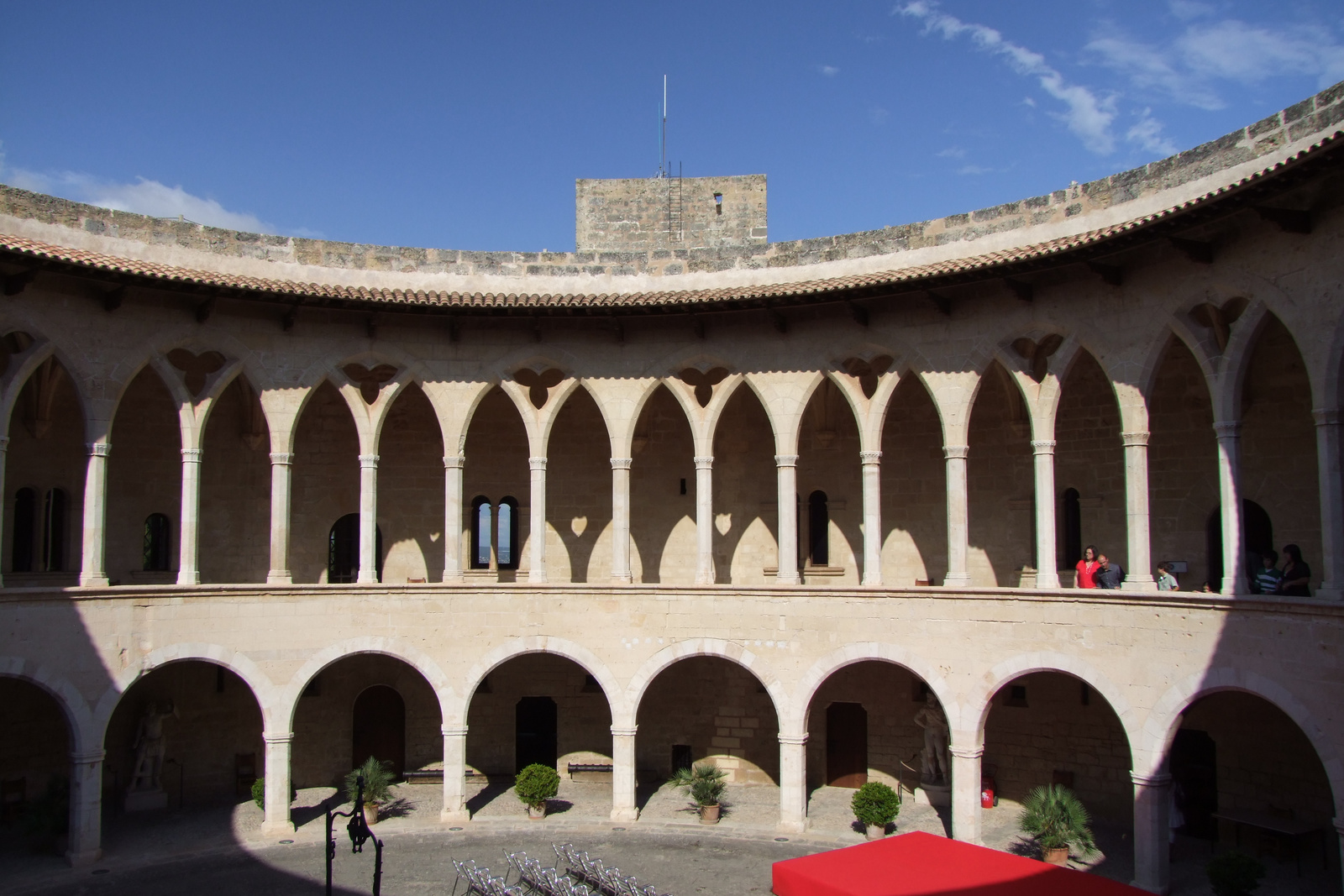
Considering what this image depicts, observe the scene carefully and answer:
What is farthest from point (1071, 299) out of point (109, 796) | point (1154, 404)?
point (109, 796)

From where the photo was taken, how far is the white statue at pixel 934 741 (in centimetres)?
2095

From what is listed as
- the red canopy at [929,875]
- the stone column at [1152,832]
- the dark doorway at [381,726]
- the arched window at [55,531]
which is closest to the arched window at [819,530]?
the stone column at [1152,832]

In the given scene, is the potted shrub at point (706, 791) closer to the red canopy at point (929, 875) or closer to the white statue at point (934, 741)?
the white statue at point (934, 741)

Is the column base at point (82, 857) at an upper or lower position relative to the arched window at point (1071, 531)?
lower

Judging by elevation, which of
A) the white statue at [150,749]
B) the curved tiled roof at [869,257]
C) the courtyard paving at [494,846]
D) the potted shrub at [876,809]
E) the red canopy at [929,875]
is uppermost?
the curved tiled roof at [869,257]

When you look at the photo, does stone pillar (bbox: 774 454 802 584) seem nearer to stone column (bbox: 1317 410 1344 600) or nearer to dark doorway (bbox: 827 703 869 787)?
dark doorway (bbox: 827 703 869 787)

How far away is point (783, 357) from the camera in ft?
68.8

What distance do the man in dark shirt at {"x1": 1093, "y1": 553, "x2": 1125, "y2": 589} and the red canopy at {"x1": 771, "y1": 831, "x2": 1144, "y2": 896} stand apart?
6849 mm

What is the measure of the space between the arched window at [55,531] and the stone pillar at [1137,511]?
60.9 feet

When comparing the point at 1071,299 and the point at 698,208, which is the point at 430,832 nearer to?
the point at 1071,299

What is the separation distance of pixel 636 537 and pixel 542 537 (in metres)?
3.42

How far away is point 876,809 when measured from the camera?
1916 cm

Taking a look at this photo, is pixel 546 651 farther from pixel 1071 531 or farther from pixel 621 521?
pixel 1071 531

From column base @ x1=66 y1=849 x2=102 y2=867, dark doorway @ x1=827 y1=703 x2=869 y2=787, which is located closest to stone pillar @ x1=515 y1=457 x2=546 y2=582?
dark doorway @ x1=827 y1=703 x2=869 y2=787
